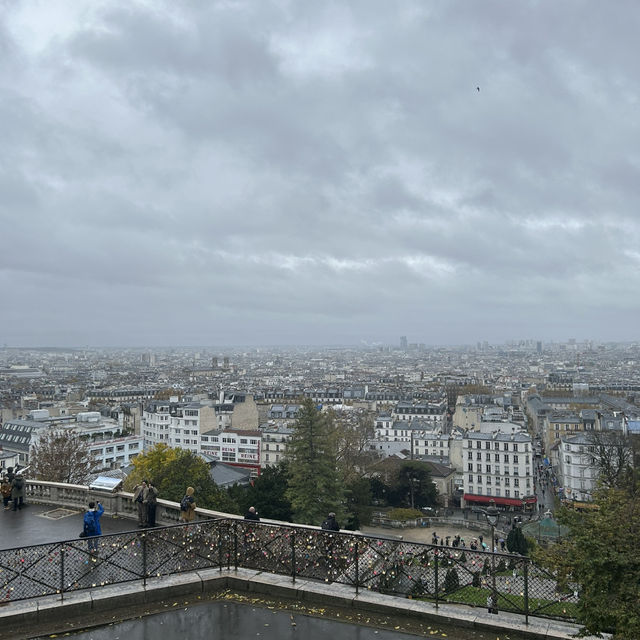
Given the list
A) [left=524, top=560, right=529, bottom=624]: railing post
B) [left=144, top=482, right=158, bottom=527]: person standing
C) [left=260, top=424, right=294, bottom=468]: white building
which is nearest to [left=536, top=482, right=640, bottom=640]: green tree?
[left=524, top=560, right=529, bottom=624]: railing post

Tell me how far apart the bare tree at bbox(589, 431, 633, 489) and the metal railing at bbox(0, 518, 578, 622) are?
1472 inches

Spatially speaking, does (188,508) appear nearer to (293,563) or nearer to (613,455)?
(293,563)

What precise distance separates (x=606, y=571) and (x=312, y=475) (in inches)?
1284

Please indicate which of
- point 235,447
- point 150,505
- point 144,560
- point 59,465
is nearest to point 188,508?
point 150,505

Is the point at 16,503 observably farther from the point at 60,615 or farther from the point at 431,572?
the point at 431,572

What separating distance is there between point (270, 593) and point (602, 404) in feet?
360

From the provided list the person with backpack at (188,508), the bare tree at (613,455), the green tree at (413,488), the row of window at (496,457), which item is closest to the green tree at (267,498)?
the green tree at (413,488)

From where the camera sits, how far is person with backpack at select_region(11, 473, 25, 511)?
63.2ft

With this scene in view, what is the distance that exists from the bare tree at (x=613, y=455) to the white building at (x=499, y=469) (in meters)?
7.44

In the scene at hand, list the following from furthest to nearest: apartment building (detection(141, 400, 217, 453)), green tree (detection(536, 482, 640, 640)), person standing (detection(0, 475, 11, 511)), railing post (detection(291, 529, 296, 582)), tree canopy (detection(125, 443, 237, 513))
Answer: apartment building (detection(141, 400, 217, 453)) → tree canopy (detection(125, 443, 237, 513)) → person standing (detection(0, 475, 11, 511)) → railing post (detection(291, 529, 296, 582)) → green tree (detection(536, 482, 640, 640))

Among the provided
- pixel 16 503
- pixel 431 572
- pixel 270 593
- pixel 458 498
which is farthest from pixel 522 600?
pixel 458 498

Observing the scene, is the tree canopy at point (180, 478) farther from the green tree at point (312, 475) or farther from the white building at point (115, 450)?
the white building at point (115, 450)

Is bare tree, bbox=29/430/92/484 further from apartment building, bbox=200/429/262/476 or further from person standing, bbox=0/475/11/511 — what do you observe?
apartment building, bbox=200/429/262/476

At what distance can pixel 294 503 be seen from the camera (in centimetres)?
3875
